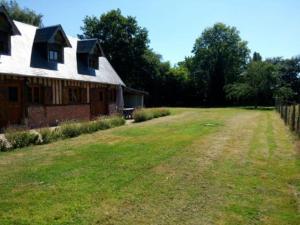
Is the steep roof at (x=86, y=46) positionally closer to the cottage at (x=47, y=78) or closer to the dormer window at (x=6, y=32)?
the cottage at (x=47, y=78)

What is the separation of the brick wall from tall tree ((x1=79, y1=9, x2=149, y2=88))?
26251mm

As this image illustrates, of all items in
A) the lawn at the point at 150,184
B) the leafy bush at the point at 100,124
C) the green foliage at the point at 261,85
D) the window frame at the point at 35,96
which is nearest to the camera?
the lawn at the point at 150,184

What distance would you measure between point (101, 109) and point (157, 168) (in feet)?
62.3

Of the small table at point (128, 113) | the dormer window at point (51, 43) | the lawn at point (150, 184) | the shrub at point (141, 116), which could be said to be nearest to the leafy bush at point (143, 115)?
the shrub at point (141, 116)

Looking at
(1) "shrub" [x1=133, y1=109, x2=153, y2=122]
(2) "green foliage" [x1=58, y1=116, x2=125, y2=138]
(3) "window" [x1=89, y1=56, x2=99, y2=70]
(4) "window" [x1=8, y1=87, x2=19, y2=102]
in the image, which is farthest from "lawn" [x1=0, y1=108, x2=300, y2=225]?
(3) "window" [x1=89, y1=56, x2=99, y2=70]

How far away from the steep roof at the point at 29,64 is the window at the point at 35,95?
3.01 ft

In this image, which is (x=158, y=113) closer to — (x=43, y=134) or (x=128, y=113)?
(x=128, y=113)

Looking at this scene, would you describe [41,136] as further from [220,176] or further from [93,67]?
[93,67]

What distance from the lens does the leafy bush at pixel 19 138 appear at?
38.8ft

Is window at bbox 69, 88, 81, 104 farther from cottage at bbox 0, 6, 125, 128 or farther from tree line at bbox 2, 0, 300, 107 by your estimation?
tree line at bbox 2, 0, 300, 107

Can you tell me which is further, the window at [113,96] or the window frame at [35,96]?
the window at [113,96]

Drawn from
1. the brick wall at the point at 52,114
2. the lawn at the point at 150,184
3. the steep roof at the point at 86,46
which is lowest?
the lawn at the point at 150,184

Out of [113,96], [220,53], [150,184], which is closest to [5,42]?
[113,96]

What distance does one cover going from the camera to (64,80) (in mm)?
21062
